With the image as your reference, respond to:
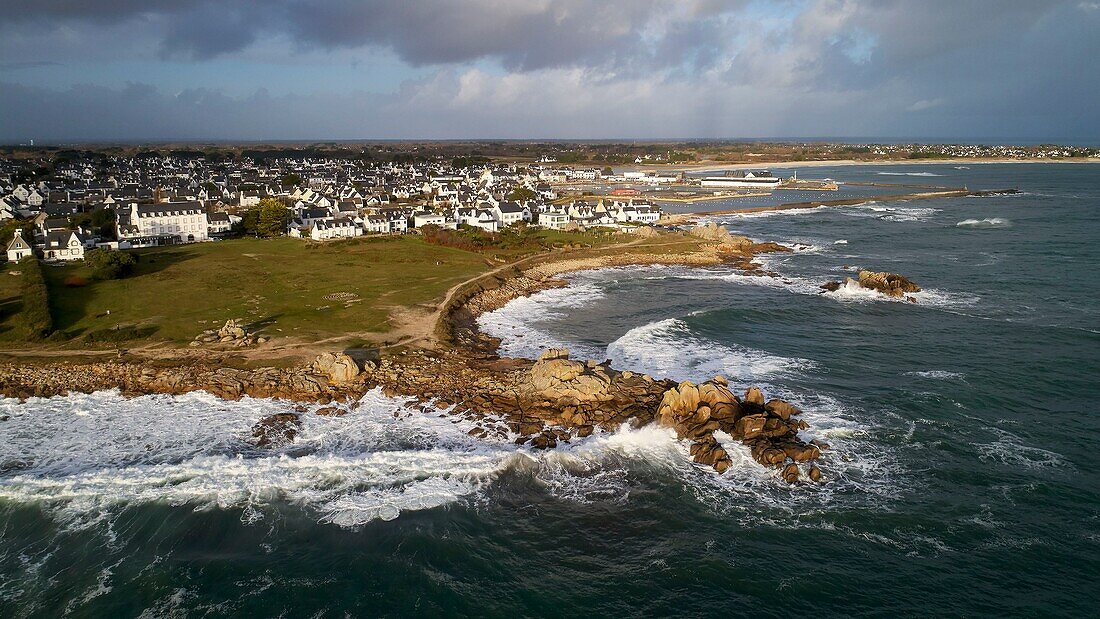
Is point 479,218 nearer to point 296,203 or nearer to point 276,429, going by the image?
point 296,203

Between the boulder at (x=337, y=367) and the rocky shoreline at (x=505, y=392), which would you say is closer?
the rocky shoreline at (x=505, y=392)

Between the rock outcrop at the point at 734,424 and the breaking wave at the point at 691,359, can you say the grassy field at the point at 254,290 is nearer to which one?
the breaking wave at the point at 691,359

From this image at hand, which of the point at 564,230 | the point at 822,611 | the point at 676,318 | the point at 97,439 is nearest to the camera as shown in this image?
the point at 822,611

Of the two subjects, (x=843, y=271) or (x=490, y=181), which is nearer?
(x=843, y=271)

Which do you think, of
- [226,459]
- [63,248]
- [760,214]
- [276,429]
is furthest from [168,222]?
[760,214]

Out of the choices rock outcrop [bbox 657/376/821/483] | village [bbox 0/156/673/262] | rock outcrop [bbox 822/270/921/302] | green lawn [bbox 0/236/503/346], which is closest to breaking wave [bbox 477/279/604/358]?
green lawn [bbox 0/236/503/346]

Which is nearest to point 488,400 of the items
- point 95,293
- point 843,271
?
point 95,293

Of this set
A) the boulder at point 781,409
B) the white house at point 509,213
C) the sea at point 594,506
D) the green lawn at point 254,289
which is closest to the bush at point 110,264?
the green lawn at point 254,289

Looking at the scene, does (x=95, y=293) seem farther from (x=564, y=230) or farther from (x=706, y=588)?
(x=564, y=230)
